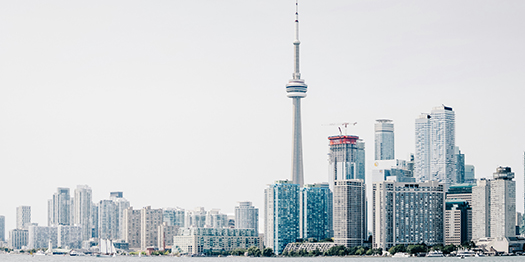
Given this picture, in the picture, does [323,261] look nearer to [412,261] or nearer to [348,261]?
[348,261]

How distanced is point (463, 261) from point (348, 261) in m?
23.4

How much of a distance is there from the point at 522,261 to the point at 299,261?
49.8 m

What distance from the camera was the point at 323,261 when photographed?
197 metres

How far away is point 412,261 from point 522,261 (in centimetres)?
2163

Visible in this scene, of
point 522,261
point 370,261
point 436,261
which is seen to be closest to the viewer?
point 522,261

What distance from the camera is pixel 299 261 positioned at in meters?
198

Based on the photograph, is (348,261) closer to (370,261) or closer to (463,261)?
(370,261)

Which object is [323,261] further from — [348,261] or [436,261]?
[436,261]

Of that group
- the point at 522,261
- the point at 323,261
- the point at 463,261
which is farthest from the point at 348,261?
the point at 522,261

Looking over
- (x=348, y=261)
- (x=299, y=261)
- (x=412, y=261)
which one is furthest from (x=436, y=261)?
(x=299, y=261)

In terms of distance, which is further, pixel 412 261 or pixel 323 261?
pixel 323 261

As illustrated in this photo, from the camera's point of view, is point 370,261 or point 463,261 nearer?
point 463,261

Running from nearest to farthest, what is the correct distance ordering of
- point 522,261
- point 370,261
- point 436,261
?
point 522,261, point 436,261, point 370,261

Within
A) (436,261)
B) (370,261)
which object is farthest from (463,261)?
(370,261)
